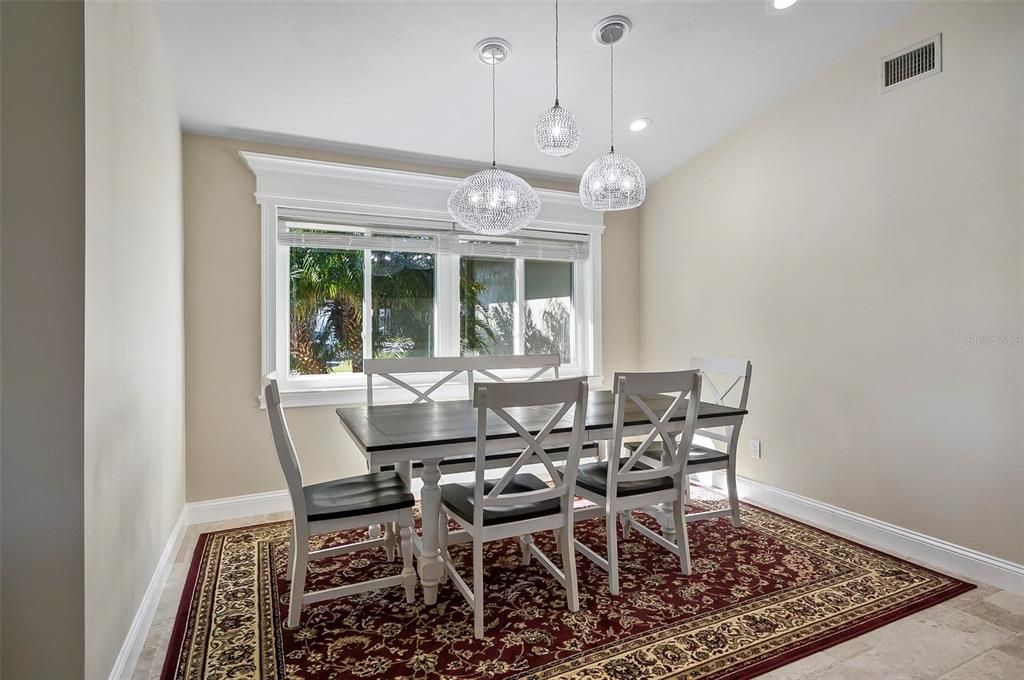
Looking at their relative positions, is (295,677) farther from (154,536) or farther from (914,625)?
(914,625)

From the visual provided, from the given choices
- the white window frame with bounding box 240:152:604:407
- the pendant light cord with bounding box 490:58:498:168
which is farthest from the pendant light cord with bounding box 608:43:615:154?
the white window frame with bounding box 240:152:604:407

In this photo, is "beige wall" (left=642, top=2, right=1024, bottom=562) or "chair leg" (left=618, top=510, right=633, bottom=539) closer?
"beige wall" (left=642, top=2, right=1024, bottom=562)

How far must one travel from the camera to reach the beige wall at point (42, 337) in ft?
4.35

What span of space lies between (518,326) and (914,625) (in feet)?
9.56

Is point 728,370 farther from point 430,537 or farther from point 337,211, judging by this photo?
point 337,211

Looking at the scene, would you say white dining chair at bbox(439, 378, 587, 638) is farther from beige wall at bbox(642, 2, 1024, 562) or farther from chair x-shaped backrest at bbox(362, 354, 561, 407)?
beige wall at bbox(642, 2, 1024, 562)

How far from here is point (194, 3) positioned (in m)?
2.25

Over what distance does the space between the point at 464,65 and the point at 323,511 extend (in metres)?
2.28

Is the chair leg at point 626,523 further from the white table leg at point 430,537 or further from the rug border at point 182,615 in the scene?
the rug border at point 182,615

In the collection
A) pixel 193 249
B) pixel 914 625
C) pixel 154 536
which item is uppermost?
pixel 193 249

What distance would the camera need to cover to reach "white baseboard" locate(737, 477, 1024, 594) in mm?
2361

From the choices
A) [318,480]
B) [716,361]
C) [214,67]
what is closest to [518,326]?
[716,361]

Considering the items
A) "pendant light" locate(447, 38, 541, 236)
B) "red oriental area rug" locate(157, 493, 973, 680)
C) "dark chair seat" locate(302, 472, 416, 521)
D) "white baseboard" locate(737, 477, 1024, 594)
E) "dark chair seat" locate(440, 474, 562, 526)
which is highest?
"pendant light" locate(447, 38, 541, 236)

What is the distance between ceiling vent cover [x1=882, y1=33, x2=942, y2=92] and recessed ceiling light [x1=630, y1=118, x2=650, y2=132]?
1.28 meters
